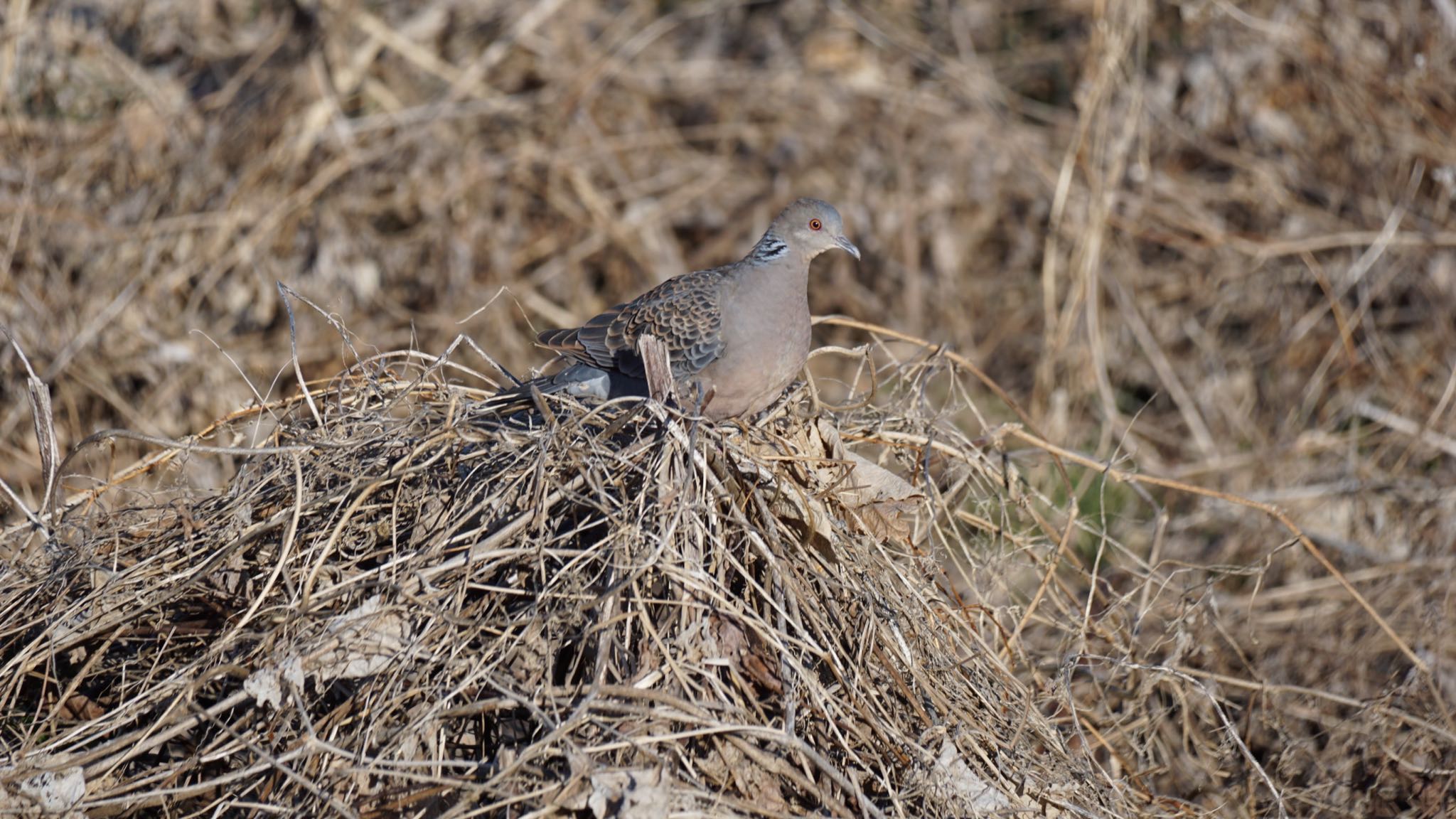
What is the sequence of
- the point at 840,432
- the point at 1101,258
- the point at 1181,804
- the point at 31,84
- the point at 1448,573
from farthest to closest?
the point at 1101,258
the point at 31,84
the point at 1448,573
the point at 840,432
the point at 1181,804

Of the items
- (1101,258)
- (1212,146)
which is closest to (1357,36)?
(1212,146)

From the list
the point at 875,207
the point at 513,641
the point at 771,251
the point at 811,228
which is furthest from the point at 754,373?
the point at 875,207

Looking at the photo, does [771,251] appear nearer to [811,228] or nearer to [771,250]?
[771,250]

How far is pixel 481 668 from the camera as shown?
2574 mm

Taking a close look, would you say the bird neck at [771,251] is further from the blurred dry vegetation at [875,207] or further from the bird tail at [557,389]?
the blurred dry vegetation at [875,207]

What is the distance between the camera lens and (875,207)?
7.27m

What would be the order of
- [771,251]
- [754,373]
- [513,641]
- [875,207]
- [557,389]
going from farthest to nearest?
[875,207]
[771,251]
[557,389]
[754,373]
[513,641]

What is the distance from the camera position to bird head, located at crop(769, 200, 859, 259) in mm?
4078

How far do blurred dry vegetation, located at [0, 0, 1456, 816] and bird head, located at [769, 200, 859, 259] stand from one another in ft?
3.92

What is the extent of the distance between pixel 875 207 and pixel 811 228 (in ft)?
10.7

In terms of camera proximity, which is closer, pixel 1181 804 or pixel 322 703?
pixel 322 703

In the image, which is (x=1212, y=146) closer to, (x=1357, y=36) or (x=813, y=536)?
(x=1357, y=36)

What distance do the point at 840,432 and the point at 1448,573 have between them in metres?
2.66

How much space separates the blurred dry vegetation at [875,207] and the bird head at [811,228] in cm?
119
